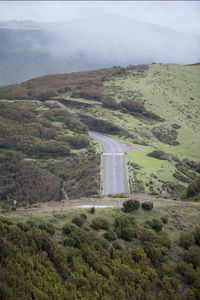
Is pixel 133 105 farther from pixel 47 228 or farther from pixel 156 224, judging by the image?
pixel 47 228

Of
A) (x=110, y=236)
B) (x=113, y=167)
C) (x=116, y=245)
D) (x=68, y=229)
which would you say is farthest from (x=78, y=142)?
(x=116, y=245)

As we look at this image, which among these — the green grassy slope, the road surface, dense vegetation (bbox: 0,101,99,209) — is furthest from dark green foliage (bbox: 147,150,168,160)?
dense vegetation (bbox: 0,101,99,209)

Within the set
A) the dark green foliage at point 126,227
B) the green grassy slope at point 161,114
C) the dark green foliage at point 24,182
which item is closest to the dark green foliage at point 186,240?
the dark green foliage at point 126,227

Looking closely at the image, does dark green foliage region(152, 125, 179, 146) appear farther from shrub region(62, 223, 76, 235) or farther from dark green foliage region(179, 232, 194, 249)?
shrub region(62, 223, 76, 235)

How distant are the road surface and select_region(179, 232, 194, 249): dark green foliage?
17.1 metres

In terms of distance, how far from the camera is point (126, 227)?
16438mm

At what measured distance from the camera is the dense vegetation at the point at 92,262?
416 inches

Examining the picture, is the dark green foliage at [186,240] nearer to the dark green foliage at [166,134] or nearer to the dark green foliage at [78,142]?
the dark green foliage at [78,142]

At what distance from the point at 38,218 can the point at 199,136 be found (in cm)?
5447

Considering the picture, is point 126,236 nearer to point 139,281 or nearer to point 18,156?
point 139,281

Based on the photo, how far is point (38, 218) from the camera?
1583cm

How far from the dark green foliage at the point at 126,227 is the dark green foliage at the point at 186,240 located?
9.31 ft

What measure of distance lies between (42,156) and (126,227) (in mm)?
35453

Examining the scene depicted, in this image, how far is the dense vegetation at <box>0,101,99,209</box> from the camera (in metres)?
38.2
